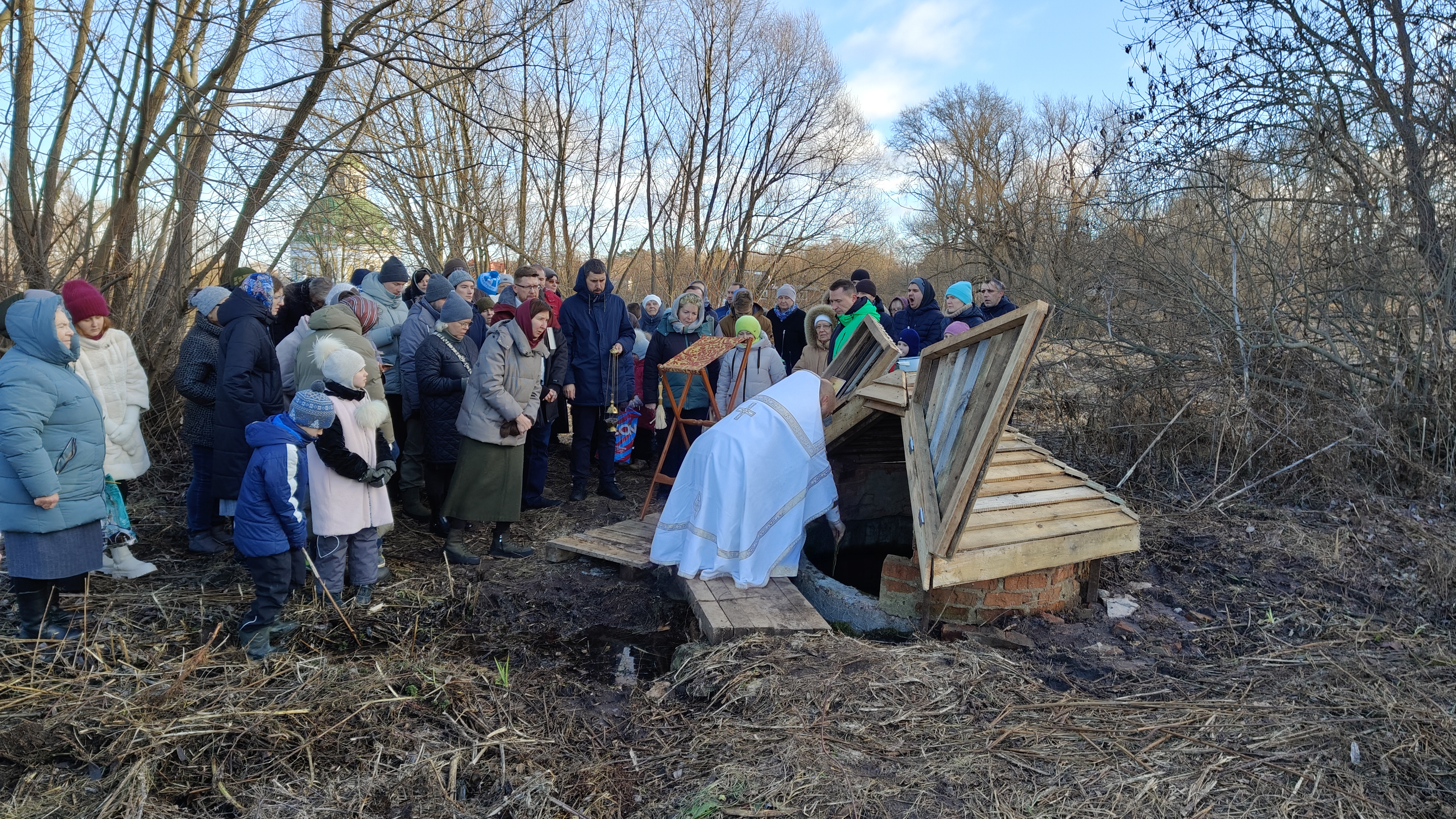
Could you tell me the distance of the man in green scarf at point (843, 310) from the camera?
7.65 meters

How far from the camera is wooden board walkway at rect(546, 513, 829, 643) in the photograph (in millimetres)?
4273

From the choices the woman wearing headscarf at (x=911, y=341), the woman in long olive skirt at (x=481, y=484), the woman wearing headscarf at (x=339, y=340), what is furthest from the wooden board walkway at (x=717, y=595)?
the woman wearing headscarf at (x=911, y=341)

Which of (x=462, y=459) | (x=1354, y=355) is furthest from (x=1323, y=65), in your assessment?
(x=462, y=459)

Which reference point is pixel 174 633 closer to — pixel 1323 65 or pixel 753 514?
pixel 753 514

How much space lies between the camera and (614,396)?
24.4ft

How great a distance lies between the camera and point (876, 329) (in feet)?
21.3

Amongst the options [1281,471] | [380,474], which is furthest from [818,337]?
[380,474]

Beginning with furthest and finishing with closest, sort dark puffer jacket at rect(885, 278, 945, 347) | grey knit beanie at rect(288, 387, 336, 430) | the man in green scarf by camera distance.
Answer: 1. dark puffer jacket at rect(885, 278, 945, 347)
2. the man in green scarf
3. grey knit beanie at rect(288, 387, 336, 430)

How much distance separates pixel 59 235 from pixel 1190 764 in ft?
27.8

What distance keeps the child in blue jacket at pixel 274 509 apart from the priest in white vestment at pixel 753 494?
6.87 ft

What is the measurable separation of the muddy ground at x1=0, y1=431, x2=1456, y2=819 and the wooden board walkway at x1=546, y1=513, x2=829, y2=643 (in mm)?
157

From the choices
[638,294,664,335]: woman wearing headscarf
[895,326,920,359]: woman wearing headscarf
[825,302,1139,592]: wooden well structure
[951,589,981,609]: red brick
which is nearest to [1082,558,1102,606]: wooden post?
[825,302,1139,592]: wooden well structure

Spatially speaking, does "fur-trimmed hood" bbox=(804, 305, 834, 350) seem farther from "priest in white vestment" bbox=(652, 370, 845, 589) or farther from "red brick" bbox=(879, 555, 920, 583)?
"red brick" bbox=(879, 555, 920, 583)

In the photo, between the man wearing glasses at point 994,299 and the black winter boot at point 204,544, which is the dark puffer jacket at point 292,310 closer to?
the black winter boot at point 204,544
